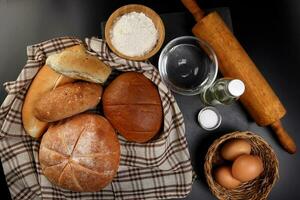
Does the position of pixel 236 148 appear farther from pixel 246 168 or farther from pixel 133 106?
pixel 133 106

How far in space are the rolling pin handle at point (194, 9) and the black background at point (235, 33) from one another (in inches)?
1.4

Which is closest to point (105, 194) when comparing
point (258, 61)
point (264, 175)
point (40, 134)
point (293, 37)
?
point (40, 134)

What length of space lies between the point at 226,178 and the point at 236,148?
0.07m

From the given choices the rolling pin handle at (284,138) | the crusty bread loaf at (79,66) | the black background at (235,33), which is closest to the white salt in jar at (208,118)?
the black background at (235,33)

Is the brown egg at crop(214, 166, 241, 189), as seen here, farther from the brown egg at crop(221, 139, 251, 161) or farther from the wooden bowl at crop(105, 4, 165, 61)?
the wooden bowl at crop(105, 4, 165, 61)

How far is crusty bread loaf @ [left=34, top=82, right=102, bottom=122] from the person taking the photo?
0.75 m

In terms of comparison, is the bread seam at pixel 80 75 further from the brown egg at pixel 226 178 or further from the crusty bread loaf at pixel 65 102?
the brown egg at pixel 226 178

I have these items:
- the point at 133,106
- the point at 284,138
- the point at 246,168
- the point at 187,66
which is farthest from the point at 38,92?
the point at 284,138

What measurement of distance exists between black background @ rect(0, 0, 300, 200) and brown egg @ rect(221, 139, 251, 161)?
0.06 metres

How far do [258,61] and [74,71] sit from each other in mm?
432

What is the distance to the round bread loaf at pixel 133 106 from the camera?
2.51ft

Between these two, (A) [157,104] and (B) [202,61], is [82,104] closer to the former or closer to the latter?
(A) [157,104]

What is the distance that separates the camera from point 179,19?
887 mm

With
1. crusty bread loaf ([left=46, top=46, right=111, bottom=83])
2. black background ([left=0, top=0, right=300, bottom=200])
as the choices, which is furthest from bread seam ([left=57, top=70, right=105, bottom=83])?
black background ([left=0, top=0, right=300, bottom=200])
